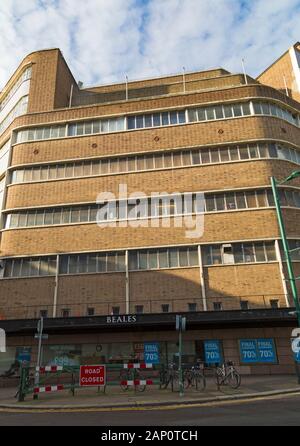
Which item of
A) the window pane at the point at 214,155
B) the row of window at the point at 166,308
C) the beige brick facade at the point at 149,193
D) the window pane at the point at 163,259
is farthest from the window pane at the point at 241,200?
the row of window at the point at 166,308

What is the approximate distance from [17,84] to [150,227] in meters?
22.1

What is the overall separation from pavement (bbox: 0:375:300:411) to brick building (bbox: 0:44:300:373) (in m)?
6.11

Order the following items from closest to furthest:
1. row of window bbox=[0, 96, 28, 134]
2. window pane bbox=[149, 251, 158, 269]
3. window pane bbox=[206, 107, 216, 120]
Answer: window pane bbox=[149, 251, 158, 269]
window pane bbox=[206, 107, 216, 120]
row of window bbox=[0, 96, 28, 134]

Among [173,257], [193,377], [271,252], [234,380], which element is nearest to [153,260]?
[173,257]

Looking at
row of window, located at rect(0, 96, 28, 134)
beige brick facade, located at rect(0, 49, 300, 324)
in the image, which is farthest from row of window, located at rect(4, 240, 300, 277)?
row of window, located at rect(0, 96, 28, 134)

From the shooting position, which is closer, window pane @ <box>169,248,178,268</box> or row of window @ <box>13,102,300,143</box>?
window pane @ <box>169,248,178,268</box>

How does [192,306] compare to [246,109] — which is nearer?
[192,306]

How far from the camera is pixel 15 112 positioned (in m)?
32.3

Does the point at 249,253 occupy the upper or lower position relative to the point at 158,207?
lower

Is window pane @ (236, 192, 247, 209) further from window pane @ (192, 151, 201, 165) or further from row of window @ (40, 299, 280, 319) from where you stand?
row of window @ (40, 299, 280, 319)

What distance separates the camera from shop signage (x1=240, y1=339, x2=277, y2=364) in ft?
63.6

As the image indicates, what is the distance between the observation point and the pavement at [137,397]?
1032 centimetres

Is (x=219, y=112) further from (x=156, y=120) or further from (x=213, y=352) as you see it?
(x=213, y=352)
